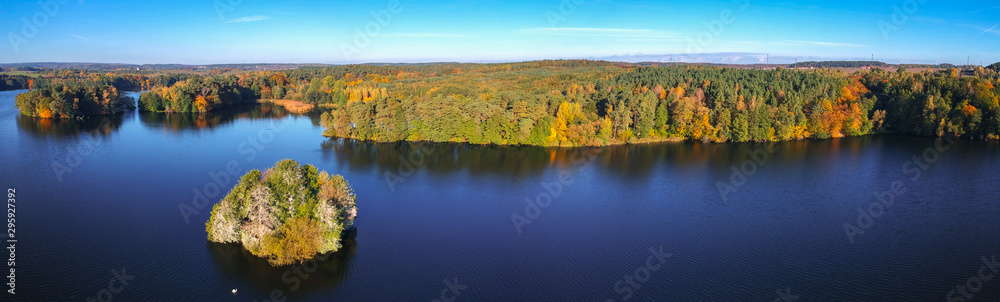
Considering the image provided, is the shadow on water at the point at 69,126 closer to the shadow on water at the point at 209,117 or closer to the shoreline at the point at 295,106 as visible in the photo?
the shadow on water at the point at 209,117

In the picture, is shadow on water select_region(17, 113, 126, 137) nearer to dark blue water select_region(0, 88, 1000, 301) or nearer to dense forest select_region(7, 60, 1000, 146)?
dense forest select_region(7, 60, 1000, 146)

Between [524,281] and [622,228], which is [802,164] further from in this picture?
[524,281]

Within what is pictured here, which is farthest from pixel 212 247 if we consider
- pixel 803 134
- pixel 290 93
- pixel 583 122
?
pixel 290 93

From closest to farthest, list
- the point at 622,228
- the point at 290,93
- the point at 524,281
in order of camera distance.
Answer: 1. the point at 524,281
2. the point at 622,228
3. the point at 290,93

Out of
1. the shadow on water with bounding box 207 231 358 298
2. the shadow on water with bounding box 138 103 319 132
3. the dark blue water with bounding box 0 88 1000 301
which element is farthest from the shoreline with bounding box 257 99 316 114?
the shadow on water with bounding box 207 231 358 298

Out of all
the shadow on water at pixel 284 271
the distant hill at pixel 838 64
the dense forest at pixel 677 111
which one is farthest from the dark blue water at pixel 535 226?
the distant hill at pixel 838 64
